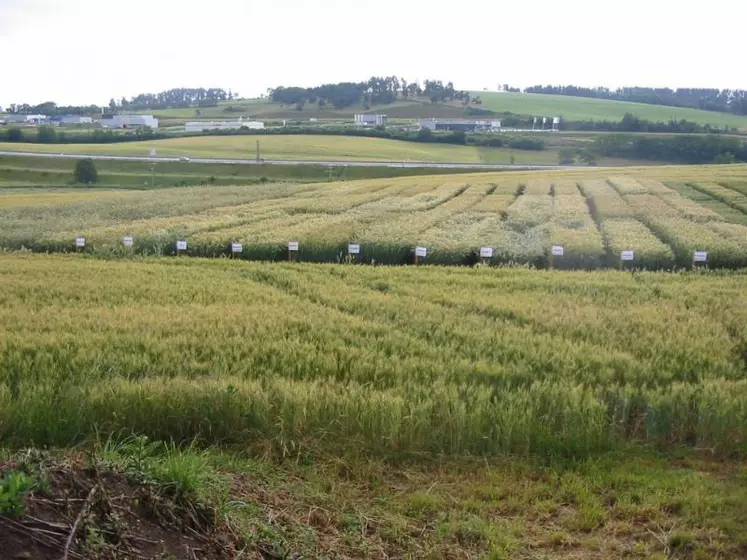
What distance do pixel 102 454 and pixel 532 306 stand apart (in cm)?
841

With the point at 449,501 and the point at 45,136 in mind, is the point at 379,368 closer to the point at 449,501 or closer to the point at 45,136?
the point at 449,501

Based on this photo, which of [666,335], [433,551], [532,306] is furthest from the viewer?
[532,306]

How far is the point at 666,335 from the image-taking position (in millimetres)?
10719

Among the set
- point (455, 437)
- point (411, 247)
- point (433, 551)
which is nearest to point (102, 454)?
point (433, 551)

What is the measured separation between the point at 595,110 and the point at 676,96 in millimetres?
14160

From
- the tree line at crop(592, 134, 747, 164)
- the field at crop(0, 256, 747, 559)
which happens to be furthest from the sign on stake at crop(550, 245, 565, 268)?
the tree line at crop(592, 134, 747, 164)

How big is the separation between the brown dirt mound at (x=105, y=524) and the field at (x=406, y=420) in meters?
0.05

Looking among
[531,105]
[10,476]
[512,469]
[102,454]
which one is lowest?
[512,469]

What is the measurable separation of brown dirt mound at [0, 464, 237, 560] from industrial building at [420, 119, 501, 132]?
106 metres

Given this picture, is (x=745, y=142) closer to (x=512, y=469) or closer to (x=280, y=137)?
(x=280, y=137)

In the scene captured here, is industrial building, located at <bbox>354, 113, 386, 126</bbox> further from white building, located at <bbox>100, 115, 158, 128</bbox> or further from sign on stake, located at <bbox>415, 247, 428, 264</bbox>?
sign on stake, located at <bbox>415, 247, 428, 264</bbox>

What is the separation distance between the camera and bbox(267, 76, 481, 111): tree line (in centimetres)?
14750

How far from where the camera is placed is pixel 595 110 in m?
120

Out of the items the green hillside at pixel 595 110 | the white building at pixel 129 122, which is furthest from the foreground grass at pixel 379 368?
the white building at pixel 129 122
